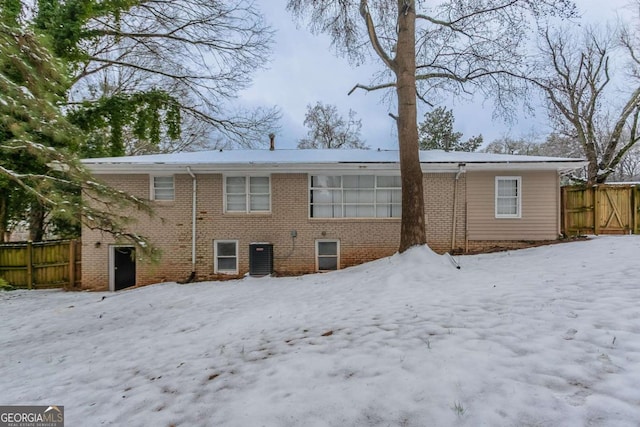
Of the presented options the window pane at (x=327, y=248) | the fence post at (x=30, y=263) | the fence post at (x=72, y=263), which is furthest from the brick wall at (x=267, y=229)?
the fence post at (x=30, y=263)

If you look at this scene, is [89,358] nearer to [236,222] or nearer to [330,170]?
[236,222]

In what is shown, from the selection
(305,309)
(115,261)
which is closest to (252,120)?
(115,261)

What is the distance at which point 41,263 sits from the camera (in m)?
11.0

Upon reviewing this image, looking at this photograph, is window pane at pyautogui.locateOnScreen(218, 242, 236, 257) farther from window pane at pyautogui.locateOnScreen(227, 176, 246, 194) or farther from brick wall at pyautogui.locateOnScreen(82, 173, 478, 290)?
window pane at pyautogui.locateOnScreen(227, 176, 246, 194)

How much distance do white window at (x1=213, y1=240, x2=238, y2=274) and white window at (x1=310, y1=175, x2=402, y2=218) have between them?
10.1ft

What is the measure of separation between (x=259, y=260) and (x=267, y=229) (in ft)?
3.65

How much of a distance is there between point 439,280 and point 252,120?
1101 centimetres

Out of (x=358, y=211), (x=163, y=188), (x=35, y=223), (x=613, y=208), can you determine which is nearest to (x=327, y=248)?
(x=358, y=211)

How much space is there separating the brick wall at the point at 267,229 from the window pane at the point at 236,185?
302 mm

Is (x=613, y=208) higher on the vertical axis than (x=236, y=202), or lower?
lower

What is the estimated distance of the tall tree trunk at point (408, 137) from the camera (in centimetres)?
791

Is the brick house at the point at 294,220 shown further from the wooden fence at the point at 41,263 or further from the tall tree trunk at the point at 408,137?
the tall tree trunk at the point at 408,137

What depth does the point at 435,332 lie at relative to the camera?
3.55 metres

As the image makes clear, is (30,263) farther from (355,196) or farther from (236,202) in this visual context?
(355,196)
